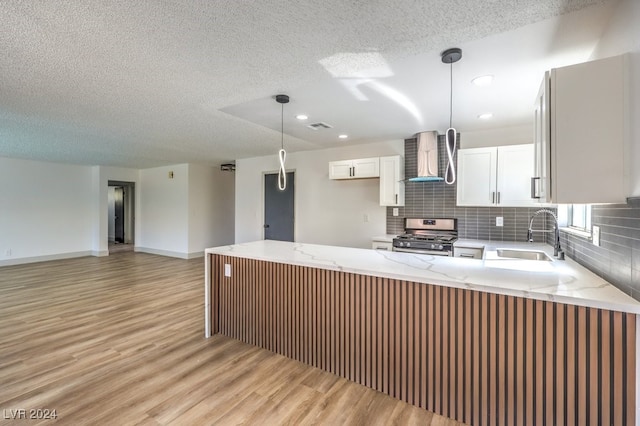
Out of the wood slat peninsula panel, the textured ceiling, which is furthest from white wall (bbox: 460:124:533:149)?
the wood slat peninsula panel

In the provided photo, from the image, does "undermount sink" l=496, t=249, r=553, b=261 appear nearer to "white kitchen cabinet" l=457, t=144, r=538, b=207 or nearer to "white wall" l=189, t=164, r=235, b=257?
"white kitchen cabinet" l=457, t=144, r=538, b=207

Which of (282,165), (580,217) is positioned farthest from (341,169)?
(580,217)

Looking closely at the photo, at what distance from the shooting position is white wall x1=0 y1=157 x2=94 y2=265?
645 cm

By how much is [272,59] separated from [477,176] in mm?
2981

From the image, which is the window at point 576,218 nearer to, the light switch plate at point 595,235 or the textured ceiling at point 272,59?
the light switch plate at point 595,235

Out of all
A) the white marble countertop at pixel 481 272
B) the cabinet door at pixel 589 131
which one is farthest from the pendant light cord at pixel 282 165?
the cabinet door at pixel 589 131

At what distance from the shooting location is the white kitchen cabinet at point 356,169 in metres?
4.55

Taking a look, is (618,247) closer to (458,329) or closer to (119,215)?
(458,329)

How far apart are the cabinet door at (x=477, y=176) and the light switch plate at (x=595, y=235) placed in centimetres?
174

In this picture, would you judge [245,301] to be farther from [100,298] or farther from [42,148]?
[42,148]

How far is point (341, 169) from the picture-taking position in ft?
15.8

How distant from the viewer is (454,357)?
6.13ft

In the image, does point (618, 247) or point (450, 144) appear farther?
point (450, 144)

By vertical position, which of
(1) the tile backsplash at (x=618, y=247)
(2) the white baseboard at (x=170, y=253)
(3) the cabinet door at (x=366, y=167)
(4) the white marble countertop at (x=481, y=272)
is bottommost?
(2) the white baseboard at (x=170, y=253)
